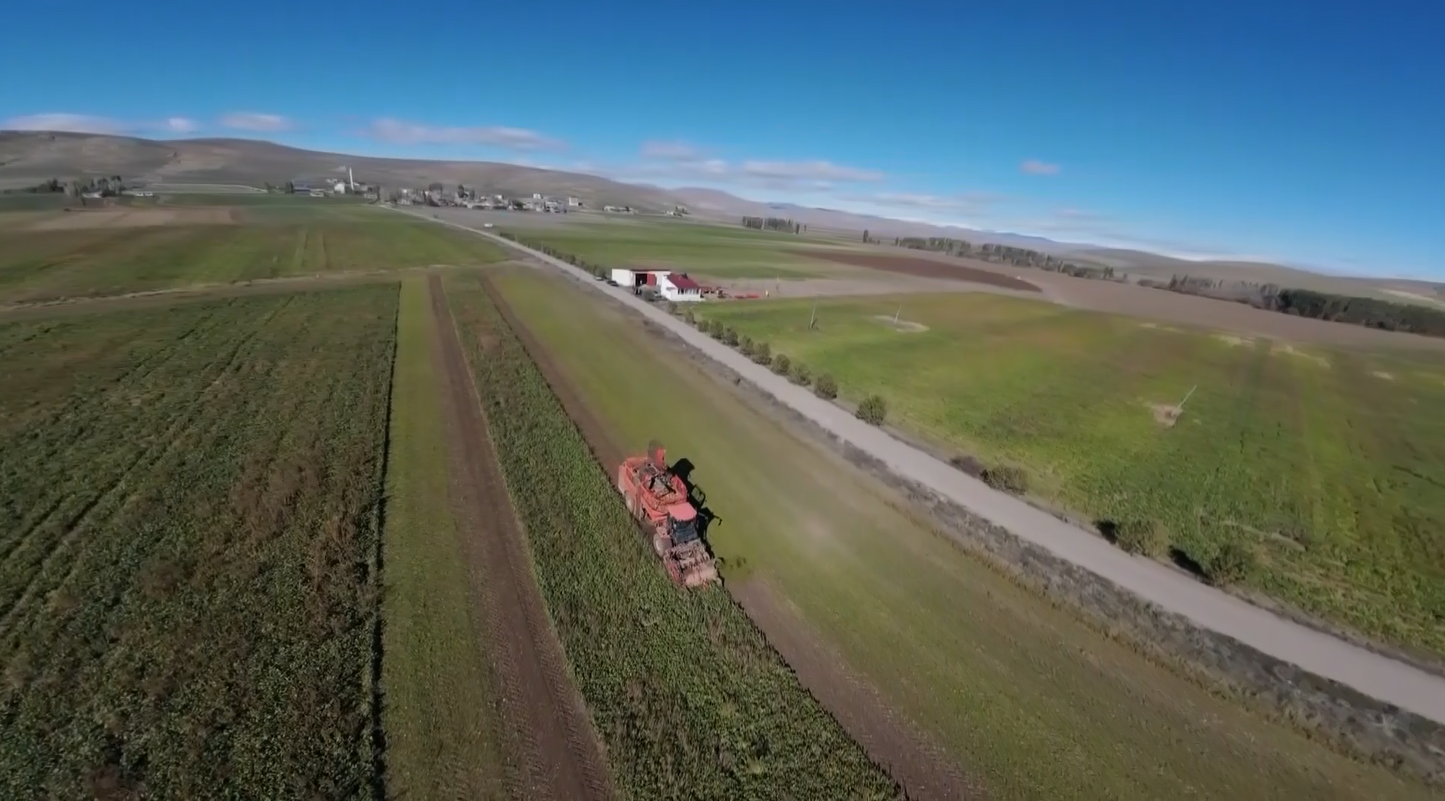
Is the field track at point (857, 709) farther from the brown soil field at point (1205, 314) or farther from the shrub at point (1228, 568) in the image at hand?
the brown soil field at point (1205, 314)

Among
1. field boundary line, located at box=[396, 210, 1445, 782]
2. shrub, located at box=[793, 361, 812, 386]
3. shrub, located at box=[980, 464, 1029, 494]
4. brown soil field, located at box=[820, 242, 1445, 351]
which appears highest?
brown soil field, located at box=[820, 242, 1445, 351]

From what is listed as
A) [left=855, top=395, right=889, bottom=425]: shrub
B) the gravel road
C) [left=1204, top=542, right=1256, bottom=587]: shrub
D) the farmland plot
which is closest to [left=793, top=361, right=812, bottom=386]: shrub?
[left=855, top=395, right=889, bottom=425]: shrub

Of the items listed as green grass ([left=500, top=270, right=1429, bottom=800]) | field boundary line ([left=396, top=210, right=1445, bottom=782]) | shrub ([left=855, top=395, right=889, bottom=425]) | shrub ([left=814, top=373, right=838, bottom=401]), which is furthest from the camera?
shrub ([left=814, top=373, right=838, bottom=401])

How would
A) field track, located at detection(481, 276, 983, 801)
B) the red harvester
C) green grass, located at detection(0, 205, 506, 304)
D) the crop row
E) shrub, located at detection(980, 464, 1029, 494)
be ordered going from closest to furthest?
the crop row → field track, located at detection(481, 276, 983, 801) → the red harvester → shrub, located at detection(980, 464, 1029, 494) → green grass, located at detection(0, 205, 506, 304)

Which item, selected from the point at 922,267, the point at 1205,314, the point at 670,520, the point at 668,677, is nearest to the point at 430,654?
the point at 668,677

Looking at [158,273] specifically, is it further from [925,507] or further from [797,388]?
[925,507]

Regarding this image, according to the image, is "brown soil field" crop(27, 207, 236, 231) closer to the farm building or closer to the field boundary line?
the farm building

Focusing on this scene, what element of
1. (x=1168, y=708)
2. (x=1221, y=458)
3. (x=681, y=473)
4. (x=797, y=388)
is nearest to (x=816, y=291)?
(x=797, y=388)
